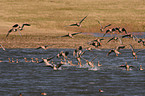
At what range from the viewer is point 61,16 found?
241 feet

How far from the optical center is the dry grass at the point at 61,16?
50281mm

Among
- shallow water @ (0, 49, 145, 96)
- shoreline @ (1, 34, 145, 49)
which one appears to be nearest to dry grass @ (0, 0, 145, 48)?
shoreline @ (1, 34, 145, 49)

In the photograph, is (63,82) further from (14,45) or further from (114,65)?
(14,45)

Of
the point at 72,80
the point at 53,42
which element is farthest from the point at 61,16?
the point at 72,80

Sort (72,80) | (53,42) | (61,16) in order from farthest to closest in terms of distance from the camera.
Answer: (61,16) < (53,42) < (72,80)

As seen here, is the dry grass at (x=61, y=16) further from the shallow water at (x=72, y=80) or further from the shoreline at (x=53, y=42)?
the shallow water at (x=72, y=80)

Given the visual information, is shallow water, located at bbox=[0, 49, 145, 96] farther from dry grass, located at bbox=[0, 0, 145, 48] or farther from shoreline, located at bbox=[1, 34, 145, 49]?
dry grass, located at bbox=[0, 0, 145, 48]

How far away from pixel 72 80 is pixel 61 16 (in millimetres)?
47622

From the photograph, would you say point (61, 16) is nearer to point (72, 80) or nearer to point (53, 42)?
point (53, 42)

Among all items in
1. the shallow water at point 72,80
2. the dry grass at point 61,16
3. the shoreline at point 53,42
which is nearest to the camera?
the shallow water at point 72,80

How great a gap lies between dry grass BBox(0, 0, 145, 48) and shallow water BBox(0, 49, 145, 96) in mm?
12193

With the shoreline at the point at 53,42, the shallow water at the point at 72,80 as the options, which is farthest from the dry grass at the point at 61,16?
the shallow water at the point at 72,80

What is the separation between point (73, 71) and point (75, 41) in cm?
1804

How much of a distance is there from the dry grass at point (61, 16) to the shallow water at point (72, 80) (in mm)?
12193
